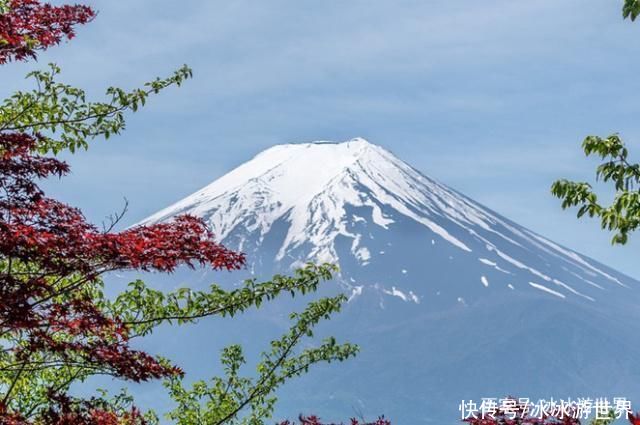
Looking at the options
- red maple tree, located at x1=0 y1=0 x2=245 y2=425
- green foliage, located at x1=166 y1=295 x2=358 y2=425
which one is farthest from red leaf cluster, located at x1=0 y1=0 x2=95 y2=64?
green foliage, located at x1=166 y1=295 x2=358 y2=425

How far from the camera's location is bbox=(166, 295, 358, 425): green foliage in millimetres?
12148

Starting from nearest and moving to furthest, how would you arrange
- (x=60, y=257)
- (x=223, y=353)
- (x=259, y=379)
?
1. (x=60, y=257)
2. (x=259, y=379)
3. (x=223, y=353)

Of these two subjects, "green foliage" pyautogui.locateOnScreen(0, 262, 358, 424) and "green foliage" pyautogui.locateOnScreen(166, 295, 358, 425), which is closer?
"green foliage" pyautogui.locateOnScreen(0, 262, 358, 424)

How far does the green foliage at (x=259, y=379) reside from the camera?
1215cm

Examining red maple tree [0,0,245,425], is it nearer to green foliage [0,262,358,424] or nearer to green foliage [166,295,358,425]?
green foliage [0,262,358,424]

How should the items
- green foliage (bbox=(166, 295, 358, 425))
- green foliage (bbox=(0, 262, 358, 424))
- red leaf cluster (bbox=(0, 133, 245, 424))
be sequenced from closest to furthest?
red leaf cluster (bbox=(0, 133, 245, 424)) < green foliage (bbox=(0, 262, 358, 424)) < green foliage (bbox=(166, 295, 358, 425))

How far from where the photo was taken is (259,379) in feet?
41.6

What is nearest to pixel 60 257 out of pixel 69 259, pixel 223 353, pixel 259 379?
pixel 69 259

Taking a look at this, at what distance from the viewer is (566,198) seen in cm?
961

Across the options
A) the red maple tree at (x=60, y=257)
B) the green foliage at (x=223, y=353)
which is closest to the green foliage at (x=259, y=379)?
the green foliage at (x=223, y=353)

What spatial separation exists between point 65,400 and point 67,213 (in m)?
1.65

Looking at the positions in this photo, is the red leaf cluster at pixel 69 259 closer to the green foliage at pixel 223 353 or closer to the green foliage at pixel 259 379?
the green foliage at pixel 223 353

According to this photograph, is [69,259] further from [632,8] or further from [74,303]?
[632,8]

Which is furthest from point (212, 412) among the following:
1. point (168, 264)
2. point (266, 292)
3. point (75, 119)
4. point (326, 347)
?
point (168, 264)
